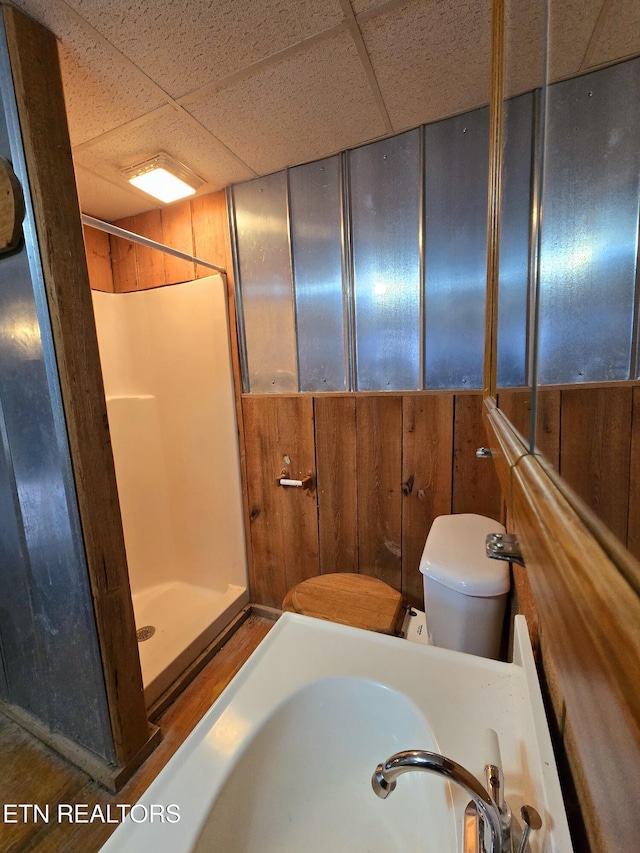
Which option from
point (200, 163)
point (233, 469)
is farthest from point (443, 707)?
→ point (200, 163)

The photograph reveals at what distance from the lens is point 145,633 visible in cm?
176

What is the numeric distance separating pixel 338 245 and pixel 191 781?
5.41 ft

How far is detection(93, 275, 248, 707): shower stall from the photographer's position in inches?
71.1

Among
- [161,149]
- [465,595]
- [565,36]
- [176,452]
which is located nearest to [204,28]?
[161,149]

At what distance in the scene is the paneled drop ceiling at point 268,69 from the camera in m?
0.84

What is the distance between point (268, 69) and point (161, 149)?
58 centimetres

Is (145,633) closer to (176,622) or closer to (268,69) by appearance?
(176,622)

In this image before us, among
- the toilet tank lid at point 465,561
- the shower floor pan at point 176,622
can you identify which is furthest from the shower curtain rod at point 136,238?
the shower floor pan at point 176,622

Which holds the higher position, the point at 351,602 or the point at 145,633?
the point at 351,602

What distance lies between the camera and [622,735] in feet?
0.55

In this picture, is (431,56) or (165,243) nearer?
(431,56)

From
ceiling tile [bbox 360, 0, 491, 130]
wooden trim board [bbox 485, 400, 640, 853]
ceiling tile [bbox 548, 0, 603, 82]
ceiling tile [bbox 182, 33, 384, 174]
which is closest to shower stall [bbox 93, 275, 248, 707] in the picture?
ceiling tile [bbox 182, 33, 384, 174]

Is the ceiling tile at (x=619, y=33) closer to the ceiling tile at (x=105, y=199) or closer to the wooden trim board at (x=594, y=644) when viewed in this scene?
the wooden trim board at (x=594, y=644)

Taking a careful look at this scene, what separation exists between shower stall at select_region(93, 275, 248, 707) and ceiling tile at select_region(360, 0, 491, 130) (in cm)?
103
